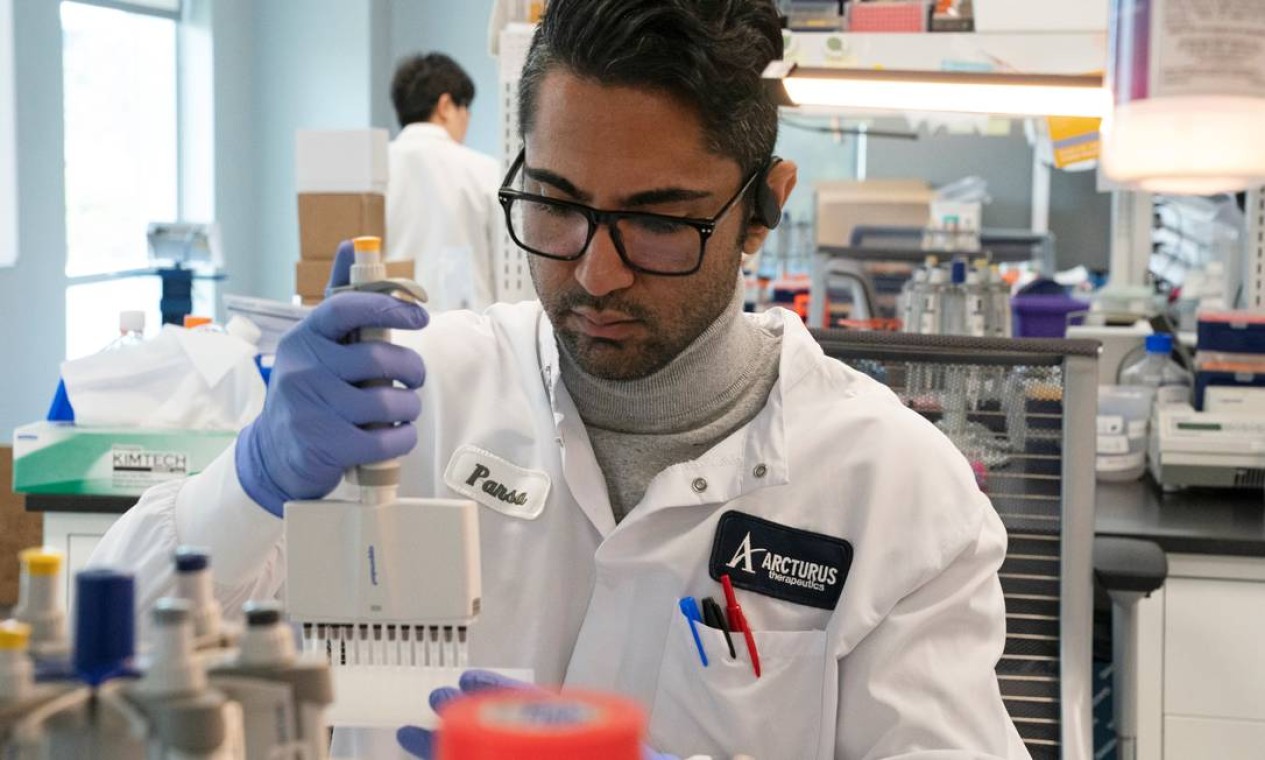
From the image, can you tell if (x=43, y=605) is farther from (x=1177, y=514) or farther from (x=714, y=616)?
(x=1177, y=514)

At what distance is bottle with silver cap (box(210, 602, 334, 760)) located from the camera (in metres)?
0.69

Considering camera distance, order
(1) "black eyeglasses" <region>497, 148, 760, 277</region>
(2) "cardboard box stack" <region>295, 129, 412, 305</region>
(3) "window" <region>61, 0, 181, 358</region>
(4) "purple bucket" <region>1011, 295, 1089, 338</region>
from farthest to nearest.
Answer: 1. (3) "window" <region>61, 0, 181, 358</region>
2. (4) "purple bucket" <region>1011, 295, 1089, 338</region>
3. (2) "cardboard box stack" <region>295, 129, 412, 305</region>
4. (1) "black eyeglasses" <region>497, 148, 760, 277</region>

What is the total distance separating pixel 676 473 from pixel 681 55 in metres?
0.39

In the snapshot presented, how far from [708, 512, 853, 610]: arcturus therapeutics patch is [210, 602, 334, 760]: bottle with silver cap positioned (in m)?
0.72

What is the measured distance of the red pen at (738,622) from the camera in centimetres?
136

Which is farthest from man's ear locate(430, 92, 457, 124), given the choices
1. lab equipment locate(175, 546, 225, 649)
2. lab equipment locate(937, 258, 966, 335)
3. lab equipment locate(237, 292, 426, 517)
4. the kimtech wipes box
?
lab equipment locate(175, 546, 225, 649)

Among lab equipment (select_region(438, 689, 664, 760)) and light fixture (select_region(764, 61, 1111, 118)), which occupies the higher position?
light fixture (select_region(764, 61, 1111, 118))

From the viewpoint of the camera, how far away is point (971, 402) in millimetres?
1857

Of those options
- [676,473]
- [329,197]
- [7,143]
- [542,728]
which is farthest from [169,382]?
[7,143]

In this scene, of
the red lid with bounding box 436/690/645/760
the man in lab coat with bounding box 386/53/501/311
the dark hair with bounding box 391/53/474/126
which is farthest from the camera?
the dark hair with bounding box 391/53/474/126

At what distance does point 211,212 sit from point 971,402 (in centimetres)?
613

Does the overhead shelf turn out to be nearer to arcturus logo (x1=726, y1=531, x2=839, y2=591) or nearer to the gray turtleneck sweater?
the gray turtleneck sweater

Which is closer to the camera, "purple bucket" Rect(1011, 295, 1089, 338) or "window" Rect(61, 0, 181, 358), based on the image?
"purple bucket" Rect(1011, 295, 1089, 338)

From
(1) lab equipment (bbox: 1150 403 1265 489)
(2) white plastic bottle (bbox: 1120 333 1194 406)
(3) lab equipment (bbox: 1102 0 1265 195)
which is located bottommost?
(1) lab equipment (bbox: 1150 403 1265 489)
